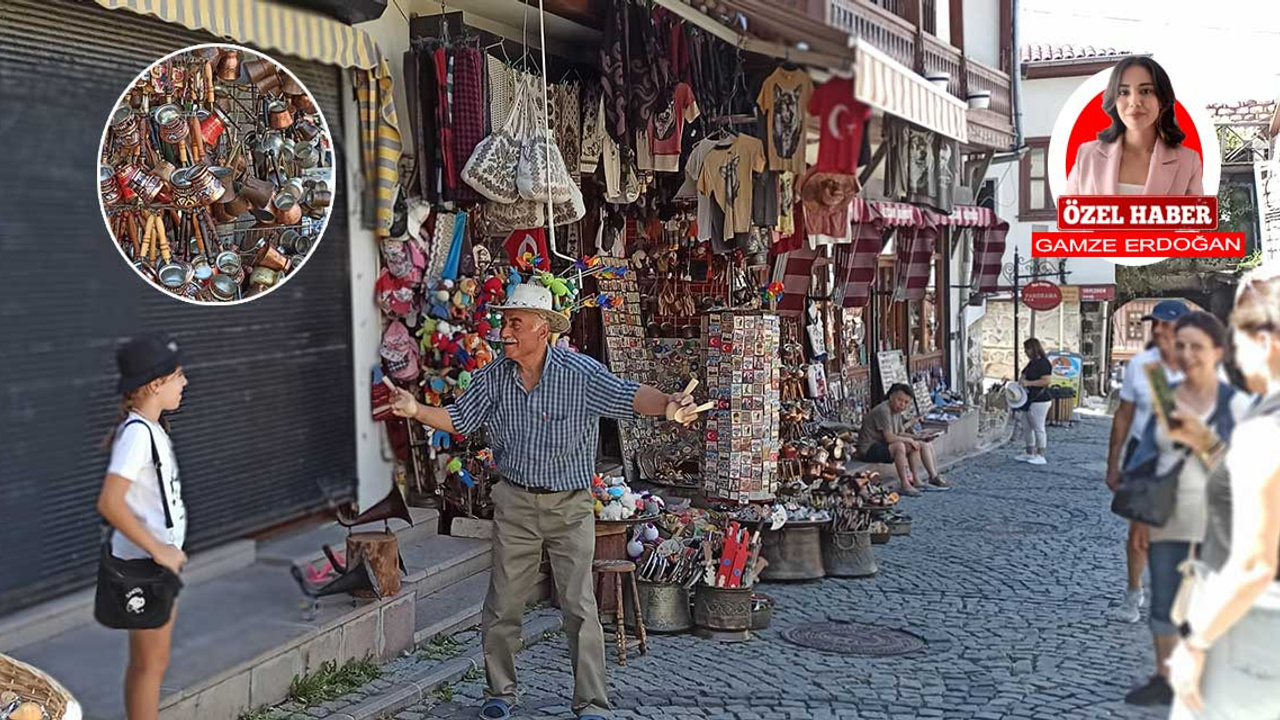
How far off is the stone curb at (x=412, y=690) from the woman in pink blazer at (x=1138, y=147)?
3.78 m

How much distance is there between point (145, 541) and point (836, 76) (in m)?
1.95

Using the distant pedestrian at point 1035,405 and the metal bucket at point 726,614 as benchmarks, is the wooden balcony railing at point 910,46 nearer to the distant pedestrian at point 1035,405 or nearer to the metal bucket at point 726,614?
the distant pedestrian at point 1035,405

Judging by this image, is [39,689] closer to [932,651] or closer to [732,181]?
[932,651]

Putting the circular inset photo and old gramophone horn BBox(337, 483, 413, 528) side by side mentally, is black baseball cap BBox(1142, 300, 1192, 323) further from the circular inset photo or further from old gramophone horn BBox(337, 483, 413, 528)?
old gramophone horn BBox(337, 483, 413, 528)

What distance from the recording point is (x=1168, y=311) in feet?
6.23

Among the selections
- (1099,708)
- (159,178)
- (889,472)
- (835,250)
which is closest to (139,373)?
(159,178)

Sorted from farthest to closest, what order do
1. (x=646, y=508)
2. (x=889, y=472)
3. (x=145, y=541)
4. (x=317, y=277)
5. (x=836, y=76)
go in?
(x=889, y=472) → (x=646, y=508) → (x=317, y=277) → (x=145, y=541) → (x=836, y=76)

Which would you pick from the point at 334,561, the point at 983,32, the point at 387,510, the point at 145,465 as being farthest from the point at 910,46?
the point at 983,32

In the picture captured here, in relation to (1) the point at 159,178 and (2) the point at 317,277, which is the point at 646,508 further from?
(1) the point at 159,178

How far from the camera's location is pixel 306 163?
4285 mm

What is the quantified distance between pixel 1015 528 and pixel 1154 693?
731 centimetres

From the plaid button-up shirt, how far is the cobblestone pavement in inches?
45.0

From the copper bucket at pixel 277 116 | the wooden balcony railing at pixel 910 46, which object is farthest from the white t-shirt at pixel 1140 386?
the copper bucket at pixel 277 116

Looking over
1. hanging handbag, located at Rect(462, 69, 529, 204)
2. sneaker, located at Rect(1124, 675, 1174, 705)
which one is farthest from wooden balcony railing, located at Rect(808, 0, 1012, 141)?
hanging handbag, located at Rect(462, 69, 529, 204)
